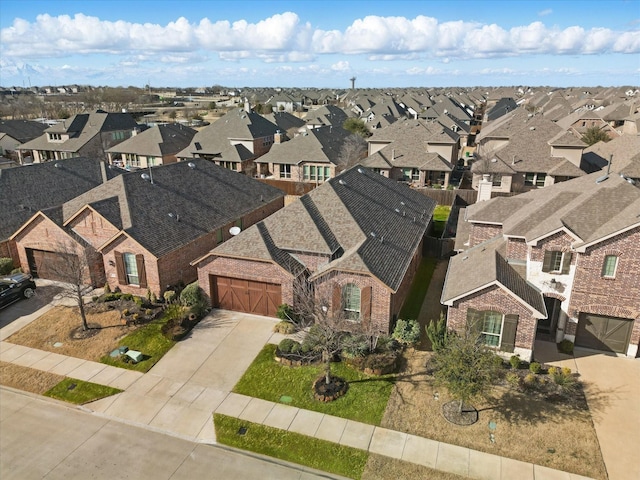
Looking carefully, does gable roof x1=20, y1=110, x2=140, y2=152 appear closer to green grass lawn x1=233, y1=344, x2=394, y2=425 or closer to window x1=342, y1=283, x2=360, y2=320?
window x1=342, y1=283, x2=360, y2=320

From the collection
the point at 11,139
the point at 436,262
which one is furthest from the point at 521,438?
the point at 11,139

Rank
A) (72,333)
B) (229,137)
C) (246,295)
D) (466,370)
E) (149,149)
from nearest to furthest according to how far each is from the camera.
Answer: (466,370) → (72,333) → (246,295) → (149,149) → (229,137)

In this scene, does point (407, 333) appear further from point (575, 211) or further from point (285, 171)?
point (285, 171)

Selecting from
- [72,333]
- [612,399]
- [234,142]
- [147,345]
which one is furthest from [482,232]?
[234,142]

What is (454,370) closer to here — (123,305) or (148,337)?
(148,337)

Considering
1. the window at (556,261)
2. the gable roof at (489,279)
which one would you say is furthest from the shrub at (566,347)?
the window at (556,261)

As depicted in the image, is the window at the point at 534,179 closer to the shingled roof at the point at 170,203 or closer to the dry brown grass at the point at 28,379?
the shingled roof at the point at 170,203
